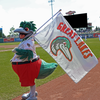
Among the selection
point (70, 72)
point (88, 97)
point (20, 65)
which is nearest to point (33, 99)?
point (20, 65)

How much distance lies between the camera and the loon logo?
2.87m

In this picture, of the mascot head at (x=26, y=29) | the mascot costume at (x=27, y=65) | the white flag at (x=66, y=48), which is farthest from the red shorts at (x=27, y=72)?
the mascot head at (x=26, y=29)

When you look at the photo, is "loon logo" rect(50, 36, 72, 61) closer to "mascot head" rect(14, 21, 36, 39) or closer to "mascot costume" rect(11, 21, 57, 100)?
"mascot costume" rect(11, 21, 57, 100)

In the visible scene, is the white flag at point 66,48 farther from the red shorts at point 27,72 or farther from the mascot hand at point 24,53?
the red shorts at point 27,72

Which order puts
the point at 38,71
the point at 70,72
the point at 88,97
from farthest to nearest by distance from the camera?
the point at 88,97 → the point at 38,71 → the point at 70,72

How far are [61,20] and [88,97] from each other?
195 centimetres

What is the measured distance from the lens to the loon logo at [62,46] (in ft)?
9.42

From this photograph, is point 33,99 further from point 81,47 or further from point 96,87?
point 96,87

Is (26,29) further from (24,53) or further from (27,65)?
(27,65)

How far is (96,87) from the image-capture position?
3.98 metres

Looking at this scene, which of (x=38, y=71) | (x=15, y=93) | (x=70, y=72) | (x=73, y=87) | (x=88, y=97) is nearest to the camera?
(x=70, y=72)

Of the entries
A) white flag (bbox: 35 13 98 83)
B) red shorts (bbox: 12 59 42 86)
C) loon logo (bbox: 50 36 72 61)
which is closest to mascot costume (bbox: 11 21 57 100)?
red shorts (bbox: 12 59 42 86)

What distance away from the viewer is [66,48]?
2.98 metres

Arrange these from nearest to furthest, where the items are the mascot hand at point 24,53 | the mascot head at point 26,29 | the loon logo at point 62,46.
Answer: the mascot hand at point 24,53 → the loon logo at point 62,46 → the mascot head at point 26,29
